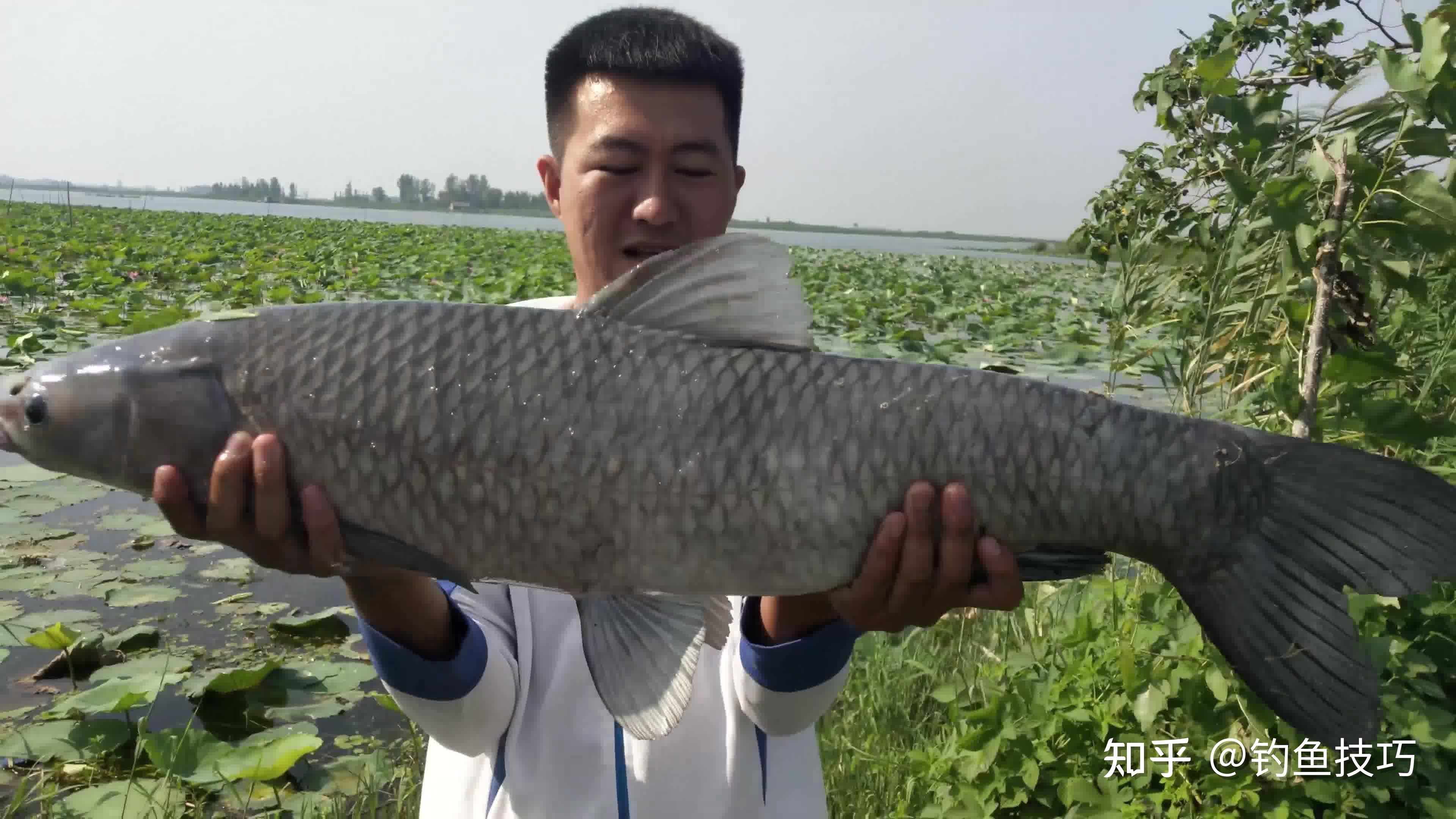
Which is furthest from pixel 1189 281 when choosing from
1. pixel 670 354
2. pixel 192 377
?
pixel 192 377

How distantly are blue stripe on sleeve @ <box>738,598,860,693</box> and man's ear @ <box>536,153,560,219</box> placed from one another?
1.23m

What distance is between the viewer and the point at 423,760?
9.68ft

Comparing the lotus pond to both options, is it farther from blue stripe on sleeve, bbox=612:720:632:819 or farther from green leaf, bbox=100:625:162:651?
blue stripe on sleeve, bbox=612:720:632:819

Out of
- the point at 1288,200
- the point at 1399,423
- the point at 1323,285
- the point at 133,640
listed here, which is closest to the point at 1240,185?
the point at 1288,200

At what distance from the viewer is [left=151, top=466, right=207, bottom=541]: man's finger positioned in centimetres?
135

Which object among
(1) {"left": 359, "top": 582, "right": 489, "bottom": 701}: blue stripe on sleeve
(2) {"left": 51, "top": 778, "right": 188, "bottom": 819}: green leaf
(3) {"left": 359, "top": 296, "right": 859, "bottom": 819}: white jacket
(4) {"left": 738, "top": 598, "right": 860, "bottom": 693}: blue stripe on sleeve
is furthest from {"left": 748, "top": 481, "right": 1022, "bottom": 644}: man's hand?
(2) {"left": 51, "top": 778, "right": 188, "bottom": 819}: green leaf

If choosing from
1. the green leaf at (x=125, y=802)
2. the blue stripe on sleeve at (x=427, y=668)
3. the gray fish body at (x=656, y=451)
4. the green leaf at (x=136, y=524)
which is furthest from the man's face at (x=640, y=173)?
the green leaf at (x=136, y=524)

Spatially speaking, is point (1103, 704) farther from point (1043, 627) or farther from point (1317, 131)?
point (1317, 131)

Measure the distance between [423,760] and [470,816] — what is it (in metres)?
1.35

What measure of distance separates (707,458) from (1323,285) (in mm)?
1494

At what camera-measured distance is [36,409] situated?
4.54 ft

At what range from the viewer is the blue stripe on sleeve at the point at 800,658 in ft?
5.51

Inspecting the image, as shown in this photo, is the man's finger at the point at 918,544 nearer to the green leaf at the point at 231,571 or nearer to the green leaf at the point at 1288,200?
the green leaf at the point at 1288,200

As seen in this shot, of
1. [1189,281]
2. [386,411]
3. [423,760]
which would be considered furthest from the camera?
[1189,281]
